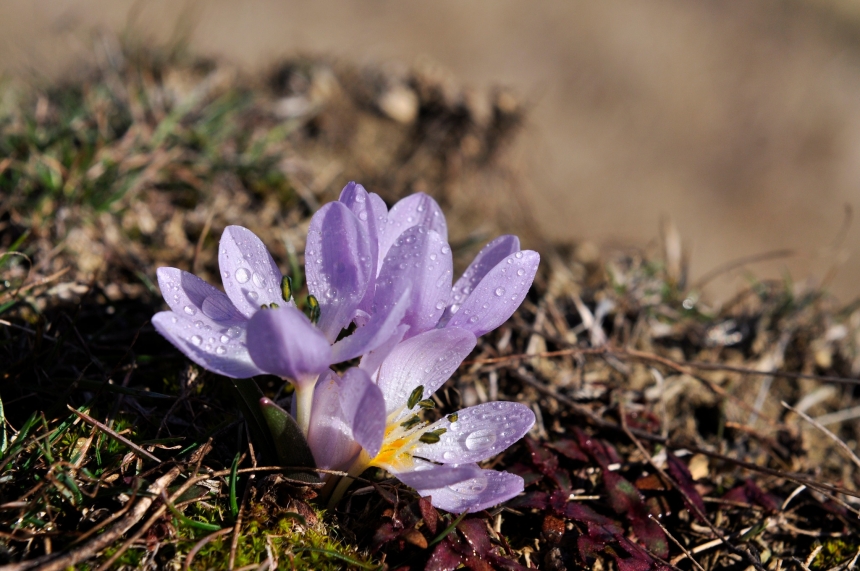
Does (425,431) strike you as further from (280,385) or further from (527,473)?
(280,385)

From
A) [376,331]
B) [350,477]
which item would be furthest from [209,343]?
[350,477]

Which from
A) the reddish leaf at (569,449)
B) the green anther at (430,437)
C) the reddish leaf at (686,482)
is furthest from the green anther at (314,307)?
the reddish leaf at (686,482)

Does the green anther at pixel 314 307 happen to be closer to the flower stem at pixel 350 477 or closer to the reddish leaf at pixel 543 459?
the flower stem at pixel 350 477


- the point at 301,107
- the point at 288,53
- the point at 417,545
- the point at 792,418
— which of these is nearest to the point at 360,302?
the point at 417,545

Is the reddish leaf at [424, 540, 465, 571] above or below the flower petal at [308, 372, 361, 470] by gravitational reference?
below

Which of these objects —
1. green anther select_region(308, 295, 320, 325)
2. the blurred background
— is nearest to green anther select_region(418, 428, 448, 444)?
green anther select_region(308, 295, 320, 325)

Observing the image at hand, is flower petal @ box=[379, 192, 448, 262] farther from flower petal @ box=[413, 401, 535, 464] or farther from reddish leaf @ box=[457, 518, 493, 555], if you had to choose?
reddish leaf @ box=[457, 518, 493, 555]
